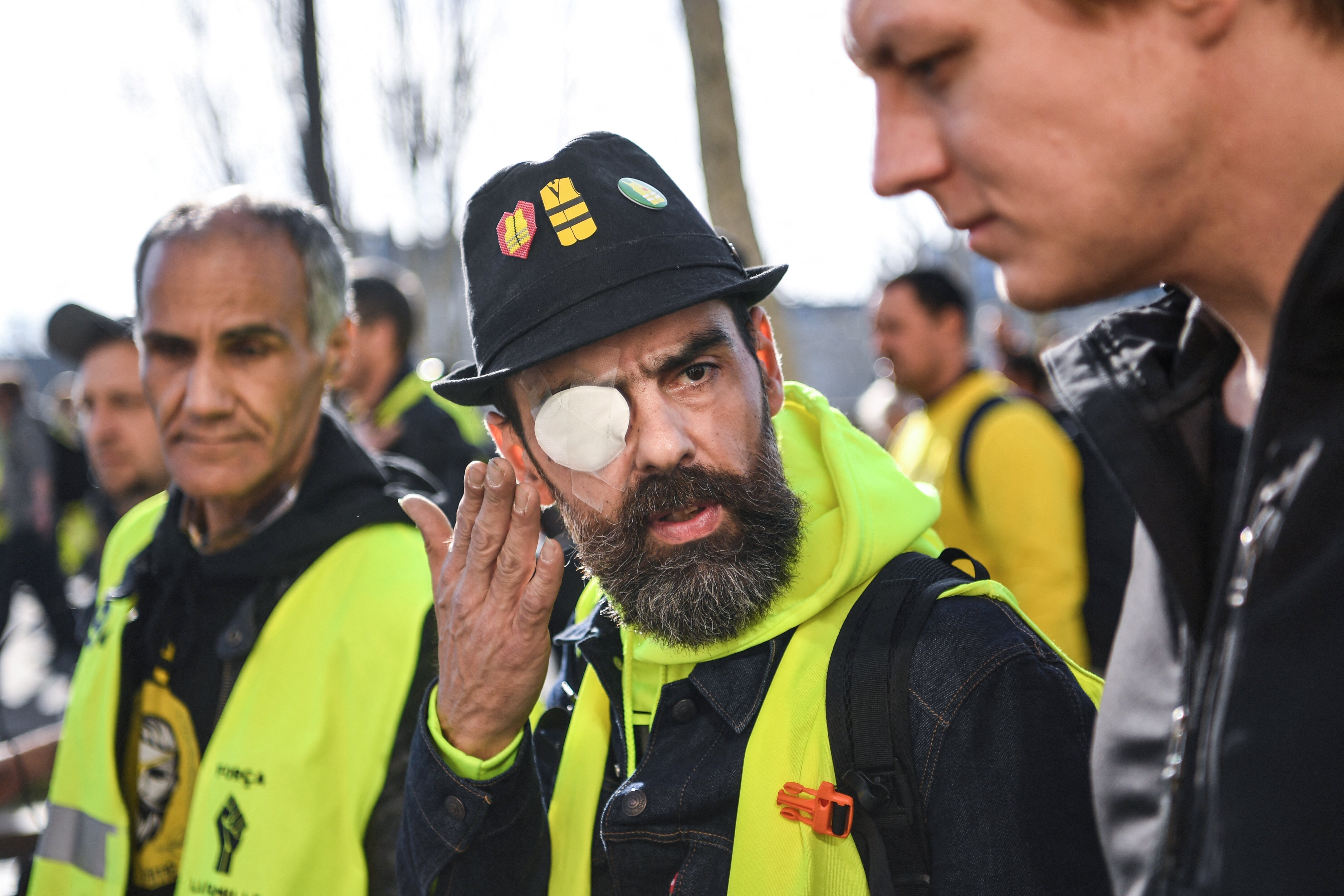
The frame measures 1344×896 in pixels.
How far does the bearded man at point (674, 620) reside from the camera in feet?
4.42

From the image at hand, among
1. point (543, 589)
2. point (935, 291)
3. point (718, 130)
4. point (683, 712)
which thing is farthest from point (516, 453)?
point (718, 130)

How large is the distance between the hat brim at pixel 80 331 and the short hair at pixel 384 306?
4.40ft

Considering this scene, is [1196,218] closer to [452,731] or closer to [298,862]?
[452,731]

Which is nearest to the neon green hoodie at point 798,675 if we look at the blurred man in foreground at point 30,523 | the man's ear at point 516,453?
the man's ear at point 516,453

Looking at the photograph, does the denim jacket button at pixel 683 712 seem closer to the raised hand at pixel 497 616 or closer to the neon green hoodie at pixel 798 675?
the neon green hoodie at pixel 798 675

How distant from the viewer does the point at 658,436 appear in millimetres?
1660

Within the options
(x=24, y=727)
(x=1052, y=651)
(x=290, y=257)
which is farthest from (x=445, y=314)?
(x=1052, y=651)

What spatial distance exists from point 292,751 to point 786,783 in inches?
40.5

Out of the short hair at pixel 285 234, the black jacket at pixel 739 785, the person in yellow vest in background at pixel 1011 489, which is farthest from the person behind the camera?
the person in yellow vest in background at pixel 1011 489

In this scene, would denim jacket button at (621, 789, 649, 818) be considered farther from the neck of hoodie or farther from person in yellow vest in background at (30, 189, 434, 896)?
person in yellow vest in background at (30, 189, 434, 896)

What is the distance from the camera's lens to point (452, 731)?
166 cm

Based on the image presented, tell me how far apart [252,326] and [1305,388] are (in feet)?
6.78

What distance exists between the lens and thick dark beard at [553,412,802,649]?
5.32 feet

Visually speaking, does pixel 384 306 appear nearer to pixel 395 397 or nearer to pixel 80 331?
pixel 395 397
